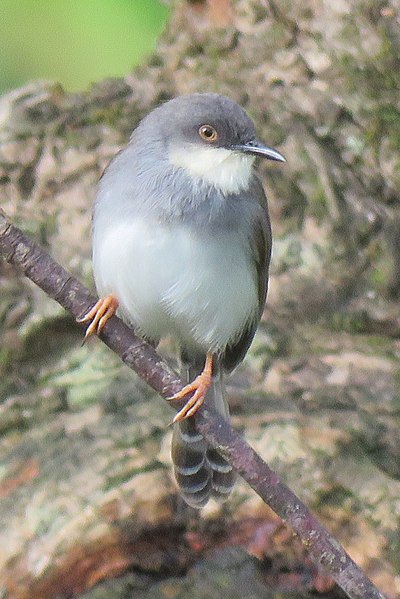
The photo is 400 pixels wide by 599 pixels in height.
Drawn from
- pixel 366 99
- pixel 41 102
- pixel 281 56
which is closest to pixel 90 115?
pixel 41 102

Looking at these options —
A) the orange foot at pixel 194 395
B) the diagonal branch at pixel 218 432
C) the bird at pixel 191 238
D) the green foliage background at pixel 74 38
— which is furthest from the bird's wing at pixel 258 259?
the green foliage background at pixel 74 38

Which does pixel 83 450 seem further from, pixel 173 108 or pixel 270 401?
pixel 173 108

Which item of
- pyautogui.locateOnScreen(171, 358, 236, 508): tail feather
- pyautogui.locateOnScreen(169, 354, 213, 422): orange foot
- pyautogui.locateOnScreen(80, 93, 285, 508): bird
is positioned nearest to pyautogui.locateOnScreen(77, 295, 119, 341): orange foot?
pyautogui.locateOnScreen(80, 93, 285, 508): bird

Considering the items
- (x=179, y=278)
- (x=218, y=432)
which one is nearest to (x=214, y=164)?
(x=179, y=278)

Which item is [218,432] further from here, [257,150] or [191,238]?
[257,150]

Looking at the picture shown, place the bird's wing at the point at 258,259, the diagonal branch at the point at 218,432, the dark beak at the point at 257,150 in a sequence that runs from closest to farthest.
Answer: the diagonal branch at the point at 218,432
the dark beak at the point at 257,150
the bird's wing at the point at 258,259

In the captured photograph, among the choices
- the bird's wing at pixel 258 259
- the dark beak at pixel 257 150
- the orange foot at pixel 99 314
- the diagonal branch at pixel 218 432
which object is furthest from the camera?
the bird's wing at pixel 258 259

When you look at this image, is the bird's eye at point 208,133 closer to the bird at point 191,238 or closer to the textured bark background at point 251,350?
the bird at point 191,238

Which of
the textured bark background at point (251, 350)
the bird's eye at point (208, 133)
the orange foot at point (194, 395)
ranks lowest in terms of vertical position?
the textured bark background at point (251, 350)

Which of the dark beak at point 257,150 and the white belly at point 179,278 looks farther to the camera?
the dark beak at point 257,150
